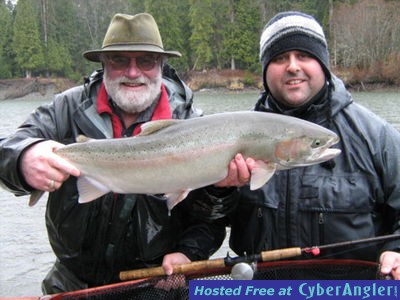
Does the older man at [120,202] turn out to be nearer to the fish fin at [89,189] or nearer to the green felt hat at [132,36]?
the green felt hat at [132,36]

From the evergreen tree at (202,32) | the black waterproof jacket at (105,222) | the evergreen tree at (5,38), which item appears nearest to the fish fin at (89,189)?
the black waterproof jacket at (105,222)

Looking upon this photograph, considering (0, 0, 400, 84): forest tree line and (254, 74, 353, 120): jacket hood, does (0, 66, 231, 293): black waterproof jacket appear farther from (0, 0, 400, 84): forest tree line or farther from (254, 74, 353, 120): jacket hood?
(0, 0, 400, 84): forest tree line

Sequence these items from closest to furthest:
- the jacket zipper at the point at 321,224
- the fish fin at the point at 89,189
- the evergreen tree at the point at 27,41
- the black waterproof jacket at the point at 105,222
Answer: the fish fin at the point at 89,189
the jacket zipper at the point at 321,224
the black waterproof jacket at the point at 105,222
the evergreen tree at the point at 27,41

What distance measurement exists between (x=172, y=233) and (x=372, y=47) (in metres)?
48.3

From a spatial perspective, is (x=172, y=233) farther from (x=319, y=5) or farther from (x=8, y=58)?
(x=8, y=58)

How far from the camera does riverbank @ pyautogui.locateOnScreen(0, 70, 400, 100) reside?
54625 millimetres

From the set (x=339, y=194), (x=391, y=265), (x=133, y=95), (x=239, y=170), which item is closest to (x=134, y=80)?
(x=133, y=95)

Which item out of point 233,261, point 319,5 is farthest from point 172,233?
point 319,5

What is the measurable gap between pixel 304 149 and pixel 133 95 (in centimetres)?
131

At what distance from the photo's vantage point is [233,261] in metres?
3.17

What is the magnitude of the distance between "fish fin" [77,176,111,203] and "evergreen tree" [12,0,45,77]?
64.1m

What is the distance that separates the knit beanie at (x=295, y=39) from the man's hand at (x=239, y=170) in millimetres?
817

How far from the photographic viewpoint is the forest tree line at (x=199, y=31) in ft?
159

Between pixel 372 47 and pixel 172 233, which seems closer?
pixel 172 233
